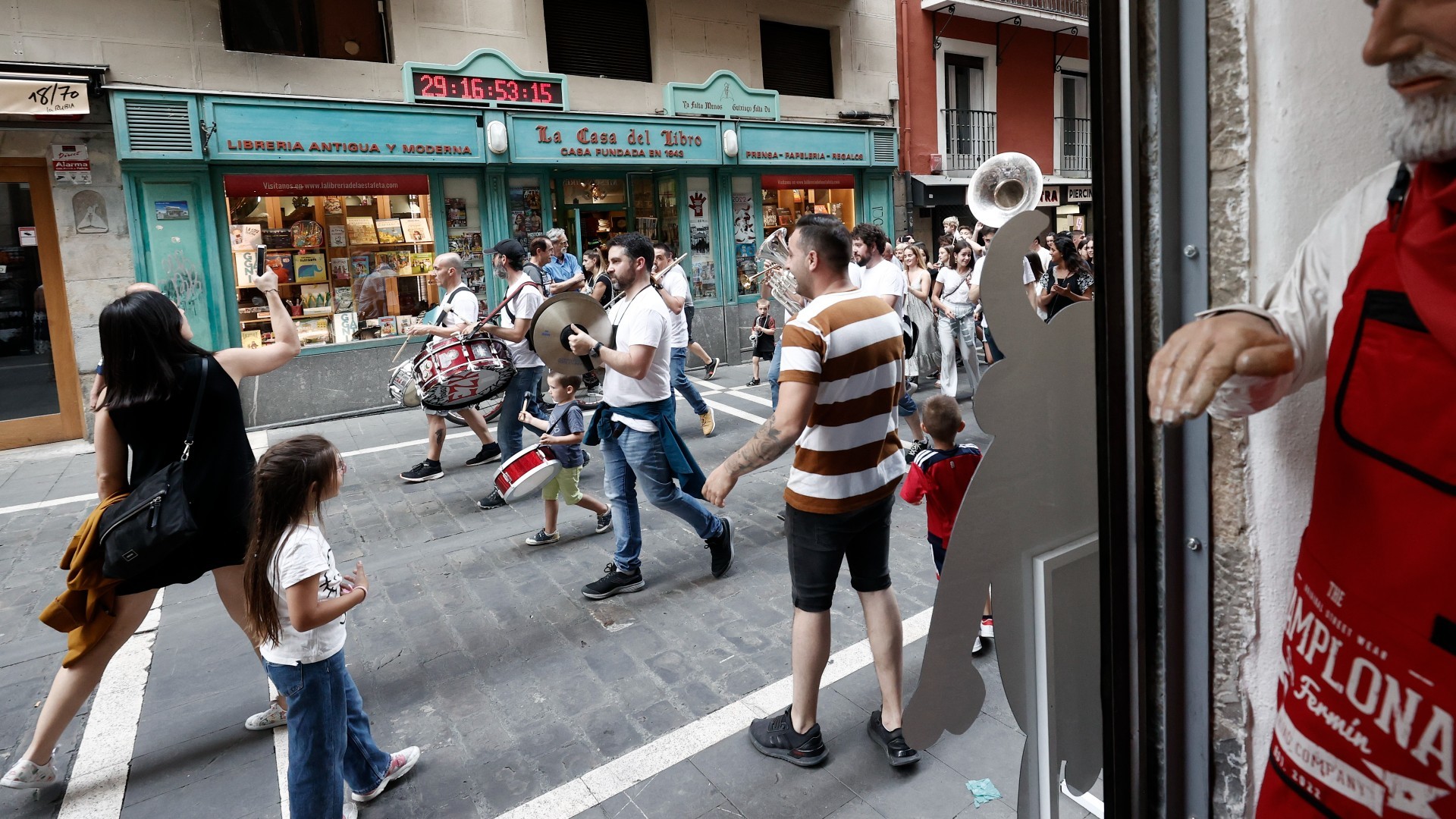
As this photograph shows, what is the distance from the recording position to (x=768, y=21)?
558 inches

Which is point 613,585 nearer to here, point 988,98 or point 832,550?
point 832,550

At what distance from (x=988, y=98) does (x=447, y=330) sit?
14656 mm

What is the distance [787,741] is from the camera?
3.24m

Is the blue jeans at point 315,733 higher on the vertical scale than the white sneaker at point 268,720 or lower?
higher

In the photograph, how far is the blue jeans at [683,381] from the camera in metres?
7.82

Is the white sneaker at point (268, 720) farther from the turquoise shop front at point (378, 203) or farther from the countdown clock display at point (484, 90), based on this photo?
the countdown clock display at point (484, 90)

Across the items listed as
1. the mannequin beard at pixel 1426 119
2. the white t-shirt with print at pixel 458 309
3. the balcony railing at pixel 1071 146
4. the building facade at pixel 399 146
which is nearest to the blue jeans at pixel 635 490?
the white t-shirt with print at pixel 458 309

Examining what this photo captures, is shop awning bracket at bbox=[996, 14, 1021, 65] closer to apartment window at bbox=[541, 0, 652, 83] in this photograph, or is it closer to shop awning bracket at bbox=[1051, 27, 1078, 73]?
shop awning bracket at bbox=[1051, 27, 1078, 73]

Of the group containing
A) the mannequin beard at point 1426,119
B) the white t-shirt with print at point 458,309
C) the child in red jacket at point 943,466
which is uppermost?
the mannequin beard at point 1426,119

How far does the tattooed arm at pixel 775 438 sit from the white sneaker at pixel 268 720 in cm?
215

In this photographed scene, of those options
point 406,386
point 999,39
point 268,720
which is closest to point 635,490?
point 268,720

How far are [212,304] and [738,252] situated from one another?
7.31 m

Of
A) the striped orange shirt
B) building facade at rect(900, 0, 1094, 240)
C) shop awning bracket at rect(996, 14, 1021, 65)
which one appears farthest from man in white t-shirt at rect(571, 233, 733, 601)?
shop awning bracket at rect(996, 14, 1021, 65)

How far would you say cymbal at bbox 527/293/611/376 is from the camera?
4.61 metres
